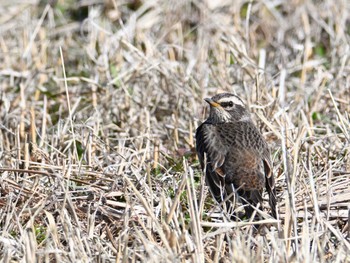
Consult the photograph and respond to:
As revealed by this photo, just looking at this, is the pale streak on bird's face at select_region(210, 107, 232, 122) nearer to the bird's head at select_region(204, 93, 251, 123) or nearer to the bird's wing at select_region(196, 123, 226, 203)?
the bird's head at select_region(204, 93, 251, 123)

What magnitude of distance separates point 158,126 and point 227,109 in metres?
1.29

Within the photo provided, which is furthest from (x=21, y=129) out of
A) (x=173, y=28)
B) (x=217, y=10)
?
(x=217, y=10)

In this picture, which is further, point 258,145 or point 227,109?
point 227,109

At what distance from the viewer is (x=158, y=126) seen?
8984mm

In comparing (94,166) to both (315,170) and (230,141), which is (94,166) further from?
(315,170)

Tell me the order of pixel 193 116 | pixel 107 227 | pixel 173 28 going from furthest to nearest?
pixel 173 28
pixel 193 116
pixel 107 227

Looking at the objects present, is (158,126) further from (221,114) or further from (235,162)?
(235,162)

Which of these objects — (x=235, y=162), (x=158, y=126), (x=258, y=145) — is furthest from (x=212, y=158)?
(x=158, y=126)

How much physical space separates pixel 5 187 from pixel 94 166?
0.80m

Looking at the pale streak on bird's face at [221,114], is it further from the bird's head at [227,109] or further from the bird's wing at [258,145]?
the bird's wing at [258,145]

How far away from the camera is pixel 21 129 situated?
872 cm

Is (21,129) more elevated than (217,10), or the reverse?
(217,10)

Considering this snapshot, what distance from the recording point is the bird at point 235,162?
22.4 ft

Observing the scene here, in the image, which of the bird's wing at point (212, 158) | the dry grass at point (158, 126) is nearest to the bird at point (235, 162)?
the bird's wing at point (212, 158)
